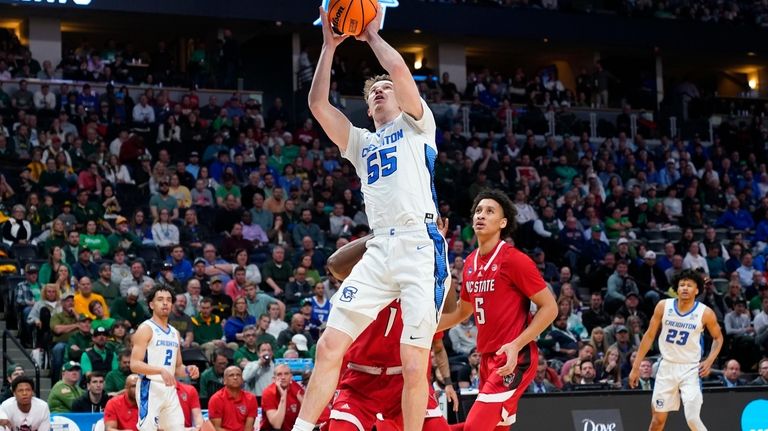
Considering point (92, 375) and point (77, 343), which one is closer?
point (92, 375)

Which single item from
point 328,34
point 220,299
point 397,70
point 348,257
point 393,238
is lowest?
point 220,299

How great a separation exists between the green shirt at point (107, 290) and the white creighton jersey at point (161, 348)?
4774 millimetres

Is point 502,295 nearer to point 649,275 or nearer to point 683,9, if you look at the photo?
point 649,275

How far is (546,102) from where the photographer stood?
29438 millimetres

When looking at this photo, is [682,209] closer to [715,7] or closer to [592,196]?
[592,196]

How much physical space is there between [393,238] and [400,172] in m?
0.39

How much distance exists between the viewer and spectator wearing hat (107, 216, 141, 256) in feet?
58.5

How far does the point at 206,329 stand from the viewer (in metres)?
16.0

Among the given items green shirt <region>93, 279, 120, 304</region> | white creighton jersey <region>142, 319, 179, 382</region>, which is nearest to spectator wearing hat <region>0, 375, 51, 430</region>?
white creighton jersey <region>142, 319, 179, 382</region>

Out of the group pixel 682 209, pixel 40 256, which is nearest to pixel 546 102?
pixel 682 209

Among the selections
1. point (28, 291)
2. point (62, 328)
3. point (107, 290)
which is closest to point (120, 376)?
point (62, 328)

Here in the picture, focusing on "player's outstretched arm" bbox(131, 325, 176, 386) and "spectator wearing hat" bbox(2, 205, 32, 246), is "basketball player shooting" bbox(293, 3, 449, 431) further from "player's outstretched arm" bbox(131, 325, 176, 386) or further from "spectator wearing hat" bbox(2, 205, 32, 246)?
"spectator wearing hat" bbox(2, 205, 32, 246)

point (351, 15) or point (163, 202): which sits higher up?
point (351, 15)

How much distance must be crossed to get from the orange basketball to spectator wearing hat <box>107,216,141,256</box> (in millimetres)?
11693
